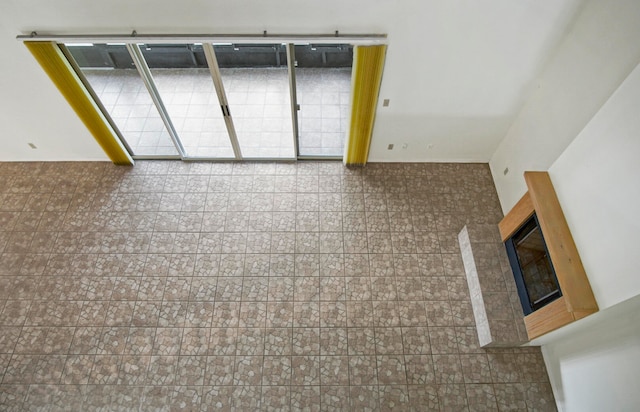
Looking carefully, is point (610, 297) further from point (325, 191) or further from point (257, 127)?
point (257, 127)

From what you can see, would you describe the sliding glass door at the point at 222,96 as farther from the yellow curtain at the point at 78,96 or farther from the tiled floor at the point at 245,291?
the tiled floor at the point at 245,291

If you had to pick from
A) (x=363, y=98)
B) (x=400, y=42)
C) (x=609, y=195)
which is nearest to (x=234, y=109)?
(x=363, y=98)

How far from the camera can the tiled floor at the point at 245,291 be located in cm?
387

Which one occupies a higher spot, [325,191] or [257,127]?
[257,127]

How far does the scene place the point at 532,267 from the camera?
12.7 ft

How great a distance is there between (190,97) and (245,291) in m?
2.74

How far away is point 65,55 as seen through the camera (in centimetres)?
419

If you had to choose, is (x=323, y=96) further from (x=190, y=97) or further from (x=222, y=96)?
(x=190, y=97)

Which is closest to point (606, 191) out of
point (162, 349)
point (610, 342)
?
point (610, 342)

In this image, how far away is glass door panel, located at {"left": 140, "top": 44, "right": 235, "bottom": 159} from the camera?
172 inches

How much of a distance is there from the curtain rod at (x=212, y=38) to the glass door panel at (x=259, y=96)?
35 cm

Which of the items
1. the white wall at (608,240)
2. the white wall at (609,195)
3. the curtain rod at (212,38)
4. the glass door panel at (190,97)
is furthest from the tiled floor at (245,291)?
the curtain rod at (212,38)

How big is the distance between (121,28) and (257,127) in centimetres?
201

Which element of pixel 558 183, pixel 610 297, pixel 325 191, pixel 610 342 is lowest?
pixel 610 342
